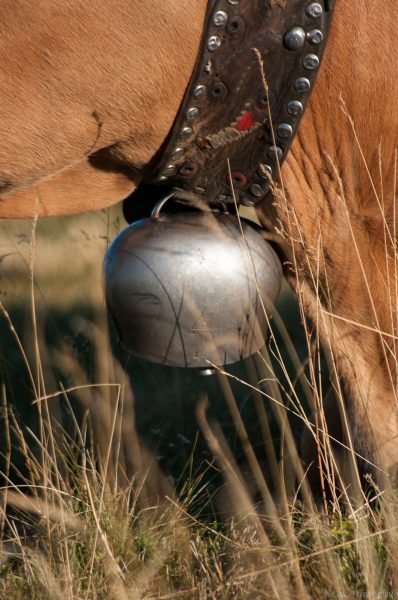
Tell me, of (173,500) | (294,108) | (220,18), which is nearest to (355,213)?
(294,108)

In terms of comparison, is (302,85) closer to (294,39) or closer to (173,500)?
(294,39)

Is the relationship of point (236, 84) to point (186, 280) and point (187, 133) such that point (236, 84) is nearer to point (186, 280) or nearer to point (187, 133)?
point (187, 133)

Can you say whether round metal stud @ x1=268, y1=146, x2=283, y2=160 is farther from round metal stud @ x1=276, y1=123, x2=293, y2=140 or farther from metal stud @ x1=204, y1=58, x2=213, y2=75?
metal stud @ x1=204, y1=58, x2=213, y2=75

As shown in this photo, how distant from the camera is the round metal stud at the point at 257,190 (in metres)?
1.86

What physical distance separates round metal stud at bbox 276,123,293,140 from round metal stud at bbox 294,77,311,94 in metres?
0.08

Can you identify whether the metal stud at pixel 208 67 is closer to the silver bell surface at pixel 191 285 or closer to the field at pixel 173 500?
the silver bell surface at pixel 191 285

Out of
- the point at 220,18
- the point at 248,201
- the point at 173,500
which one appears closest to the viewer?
the point at 220,18

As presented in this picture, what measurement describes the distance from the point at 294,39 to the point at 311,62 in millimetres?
53

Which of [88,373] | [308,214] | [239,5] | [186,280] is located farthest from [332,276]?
[88,373]

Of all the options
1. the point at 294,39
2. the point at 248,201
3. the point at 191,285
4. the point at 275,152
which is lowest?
the point at 191,285

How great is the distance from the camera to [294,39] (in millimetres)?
1655

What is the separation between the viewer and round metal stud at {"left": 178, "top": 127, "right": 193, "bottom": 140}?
5.68 ft

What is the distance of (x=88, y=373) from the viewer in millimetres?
3227

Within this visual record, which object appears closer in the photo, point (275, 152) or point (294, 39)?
point (294, 39)
